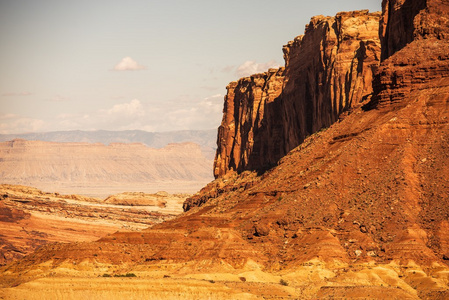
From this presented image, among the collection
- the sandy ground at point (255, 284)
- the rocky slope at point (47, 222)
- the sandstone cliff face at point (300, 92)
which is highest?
the sandstone cliff face at point (300, 92)

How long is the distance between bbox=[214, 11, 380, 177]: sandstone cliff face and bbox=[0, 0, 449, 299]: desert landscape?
11.1 inches

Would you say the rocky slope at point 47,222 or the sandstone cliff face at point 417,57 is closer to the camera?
the sandstone cliff face at point 417,57

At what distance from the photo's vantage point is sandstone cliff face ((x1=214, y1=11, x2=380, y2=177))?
116 m

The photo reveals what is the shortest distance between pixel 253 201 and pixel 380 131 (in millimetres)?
14764

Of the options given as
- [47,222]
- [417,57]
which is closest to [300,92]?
[417,57]

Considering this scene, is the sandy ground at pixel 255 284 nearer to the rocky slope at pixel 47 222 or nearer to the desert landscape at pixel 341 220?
the desert landscape at pixel 341 220

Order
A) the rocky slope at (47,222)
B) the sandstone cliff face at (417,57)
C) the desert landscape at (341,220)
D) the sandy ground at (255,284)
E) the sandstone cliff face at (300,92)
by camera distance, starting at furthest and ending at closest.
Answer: the rocky slope at (47,222), the sandstone cliff face at (300,92), the sandstone cliff face at (417,57), the desert landscape at (341,220), the sandy ground at (255,284)

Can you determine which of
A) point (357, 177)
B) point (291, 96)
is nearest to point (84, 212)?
point (291, 96)

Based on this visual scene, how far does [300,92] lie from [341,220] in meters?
53.7

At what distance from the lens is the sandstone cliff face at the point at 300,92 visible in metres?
116

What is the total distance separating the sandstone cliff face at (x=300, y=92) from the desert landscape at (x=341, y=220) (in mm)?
281

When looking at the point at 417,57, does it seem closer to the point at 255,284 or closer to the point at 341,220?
the point at 341,220

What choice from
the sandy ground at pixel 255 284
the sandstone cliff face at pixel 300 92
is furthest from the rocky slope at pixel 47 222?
the sandy ground at pixel 255 284

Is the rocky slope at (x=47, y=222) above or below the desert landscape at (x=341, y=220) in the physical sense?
below
